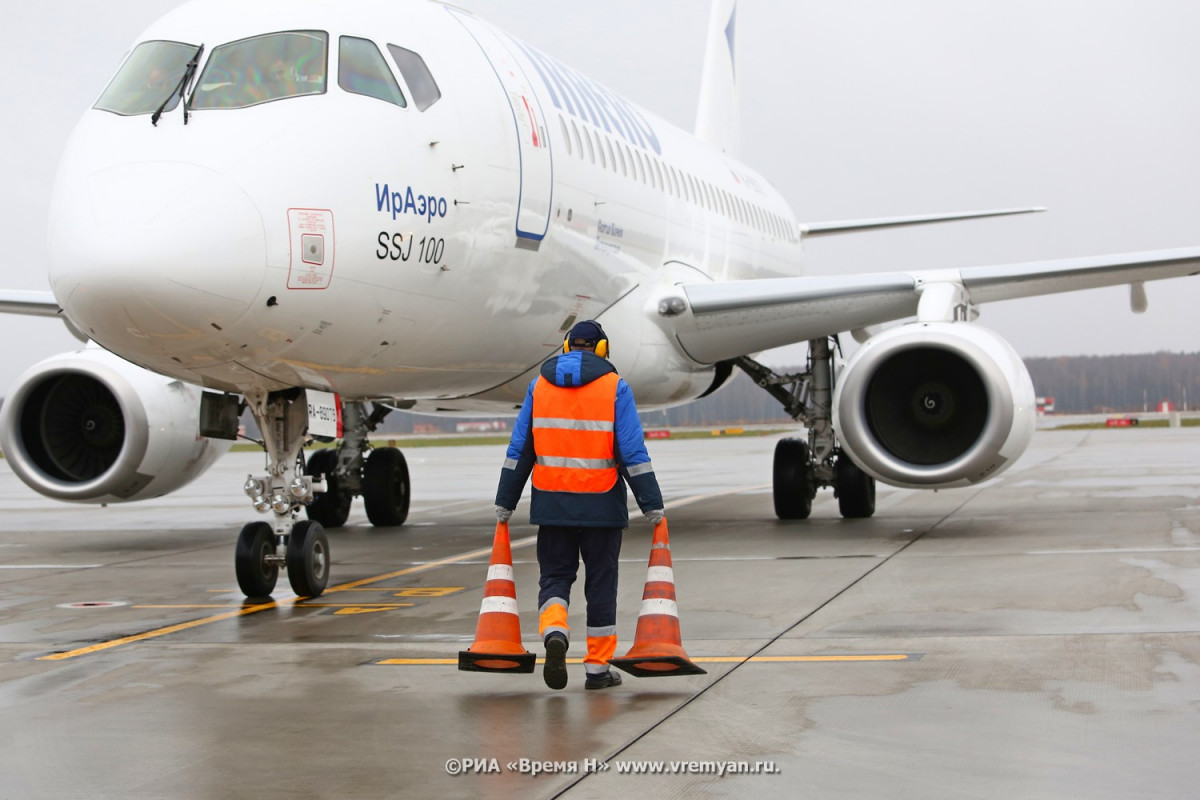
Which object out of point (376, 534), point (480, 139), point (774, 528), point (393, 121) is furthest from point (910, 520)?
point (393, 121)

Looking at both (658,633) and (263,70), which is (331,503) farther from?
(658,633)

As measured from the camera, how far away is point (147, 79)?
7.34 m

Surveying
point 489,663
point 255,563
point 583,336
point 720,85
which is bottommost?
point 489,663

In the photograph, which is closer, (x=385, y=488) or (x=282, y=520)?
(x=282, y=520)

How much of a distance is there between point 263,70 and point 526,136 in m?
2.20

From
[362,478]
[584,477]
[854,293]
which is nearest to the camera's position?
[584,477]

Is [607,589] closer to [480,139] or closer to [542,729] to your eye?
[542,729]

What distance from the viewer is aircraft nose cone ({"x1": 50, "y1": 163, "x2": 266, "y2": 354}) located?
6305 millimetres

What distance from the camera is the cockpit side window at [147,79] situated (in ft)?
23.5

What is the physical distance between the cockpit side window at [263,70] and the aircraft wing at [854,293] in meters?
4.72

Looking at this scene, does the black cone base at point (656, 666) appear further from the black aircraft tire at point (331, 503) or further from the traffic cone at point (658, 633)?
the black aircraft tire at point (331, 503)

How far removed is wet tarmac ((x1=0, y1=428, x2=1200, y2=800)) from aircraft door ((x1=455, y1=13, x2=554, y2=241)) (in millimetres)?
2449

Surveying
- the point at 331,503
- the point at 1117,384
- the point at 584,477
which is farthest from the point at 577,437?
the point at 1117,384

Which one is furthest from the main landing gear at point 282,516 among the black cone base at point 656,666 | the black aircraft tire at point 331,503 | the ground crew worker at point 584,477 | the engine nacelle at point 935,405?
the black aircraft tire at point 331,503
